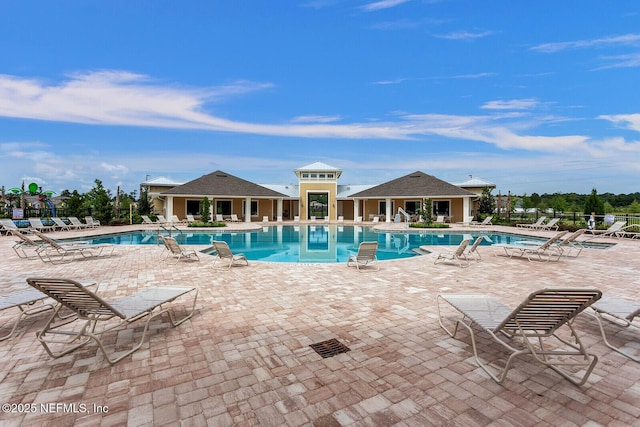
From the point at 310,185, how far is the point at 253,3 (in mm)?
19284

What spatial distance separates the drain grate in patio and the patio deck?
88mm

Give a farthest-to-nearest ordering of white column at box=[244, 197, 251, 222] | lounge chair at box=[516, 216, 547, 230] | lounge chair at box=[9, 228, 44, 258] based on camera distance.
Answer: white column at box=[244, 197, 251, 222] → lounge chair at box=[516, 216, 547, 230] → lounge chair at box=[9, 228, 44, 258]

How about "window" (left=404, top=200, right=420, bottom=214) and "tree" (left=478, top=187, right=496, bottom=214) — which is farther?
"window" (left=404, top=200, right=420, bottom=214)

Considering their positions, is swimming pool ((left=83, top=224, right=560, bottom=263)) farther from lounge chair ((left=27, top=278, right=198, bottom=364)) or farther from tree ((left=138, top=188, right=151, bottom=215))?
tree ((left=138, top=188, right=151, bottom=215))

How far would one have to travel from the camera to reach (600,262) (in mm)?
8797

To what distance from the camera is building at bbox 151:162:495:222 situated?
28031mm

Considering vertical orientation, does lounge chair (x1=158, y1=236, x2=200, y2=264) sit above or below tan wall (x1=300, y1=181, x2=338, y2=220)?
below

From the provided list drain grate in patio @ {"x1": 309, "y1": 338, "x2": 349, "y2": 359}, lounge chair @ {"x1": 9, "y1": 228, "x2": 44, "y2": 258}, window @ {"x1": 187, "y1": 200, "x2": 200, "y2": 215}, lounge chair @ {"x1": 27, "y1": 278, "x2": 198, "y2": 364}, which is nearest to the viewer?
lounge chair @ {"x1": 27, "y1": 278, "x2": 198, "y2": 364}

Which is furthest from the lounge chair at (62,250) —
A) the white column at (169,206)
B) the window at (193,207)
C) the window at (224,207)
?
the window at (224,207)

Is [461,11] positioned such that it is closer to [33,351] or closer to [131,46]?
[131,46]

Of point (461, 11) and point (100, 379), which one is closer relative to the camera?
point (100, 379)

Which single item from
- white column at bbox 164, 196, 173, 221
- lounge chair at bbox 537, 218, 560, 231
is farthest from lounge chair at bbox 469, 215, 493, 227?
white column at bbox 164, 196, 173, 221

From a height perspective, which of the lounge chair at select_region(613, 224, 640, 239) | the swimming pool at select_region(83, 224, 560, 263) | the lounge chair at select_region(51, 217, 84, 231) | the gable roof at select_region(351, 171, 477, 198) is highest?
the gable roof at select_region(351, 171, 477, 198)

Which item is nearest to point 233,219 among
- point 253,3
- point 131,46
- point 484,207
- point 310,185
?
point 310,185
